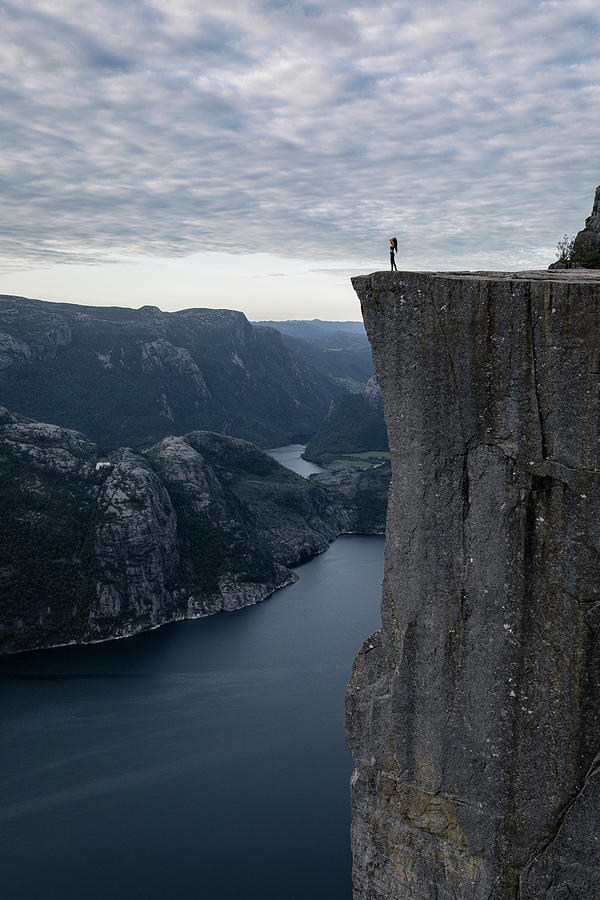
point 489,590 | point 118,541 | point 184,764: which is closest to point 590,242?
point 489,590

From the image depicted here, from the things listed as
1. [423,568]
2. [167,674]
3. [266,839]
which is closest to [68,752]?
[167,674]

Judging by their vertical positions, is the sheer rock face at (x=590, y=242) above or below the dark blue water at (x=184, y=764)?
above

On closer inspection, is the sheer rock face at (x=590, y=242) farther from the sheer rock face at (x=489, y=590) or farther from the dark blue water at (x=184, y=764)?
the dark blue water at (x=184, y=764)

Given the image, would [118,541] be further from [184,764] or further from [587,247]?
[587,247]

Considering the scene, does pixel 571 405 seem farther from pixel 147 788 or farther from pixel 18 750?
pixel 18 750

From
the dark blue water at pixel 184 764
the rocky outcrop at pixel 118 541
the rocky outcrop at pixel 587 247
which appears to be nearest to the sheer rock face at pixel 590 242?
the rocky outcrop at pixel 587 247

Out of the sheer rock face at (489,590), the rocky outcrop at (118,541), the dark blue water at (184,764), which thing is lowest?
the dark blue water at (184,764)
